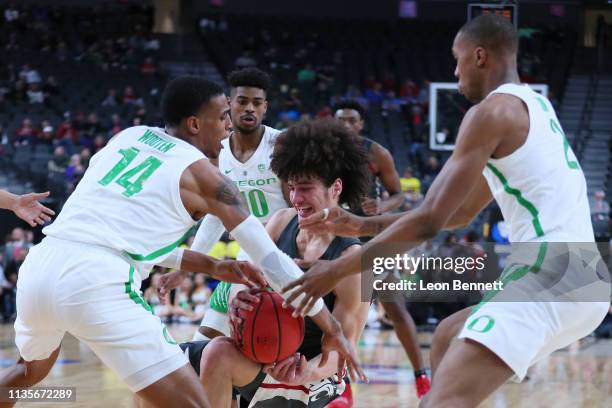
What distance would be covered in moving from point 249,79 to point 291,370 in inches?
102

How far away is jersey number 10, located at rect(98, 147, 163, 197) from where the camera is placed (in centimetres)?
396

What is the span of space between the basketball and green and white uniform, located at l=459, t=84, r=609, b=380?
92 centimetres

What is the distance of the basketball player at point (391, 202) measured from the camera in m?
6.63

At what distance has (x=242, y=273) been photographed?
4266 millimetres

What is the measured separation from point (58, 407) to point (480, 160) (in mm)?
4186

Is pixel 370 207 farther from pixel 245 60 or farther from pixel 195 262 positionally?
pixel 245 60

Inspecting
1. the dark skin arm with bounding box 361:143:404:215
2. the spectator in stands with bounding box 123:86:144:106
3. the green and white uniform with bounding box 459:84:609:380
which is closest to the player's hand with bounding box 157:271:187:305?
the green and white uniform with bounding box 459:84:609:380

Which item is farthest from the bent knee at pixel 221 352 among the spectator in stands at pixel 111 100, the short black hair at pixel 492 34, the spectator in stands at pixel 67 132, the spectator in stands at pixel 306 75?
the spectator in stands at pixel 306 75

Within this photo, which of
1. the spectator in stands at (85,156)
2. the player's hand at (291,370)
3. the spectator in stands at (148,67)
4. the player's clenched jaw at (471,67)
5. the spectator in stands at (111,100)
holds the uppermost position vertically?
the player's clenched jaw at (471,67)

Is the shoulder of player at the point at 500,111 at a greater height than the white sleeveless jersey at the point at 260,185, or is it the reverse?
the shoulder of player at the point at 500,111

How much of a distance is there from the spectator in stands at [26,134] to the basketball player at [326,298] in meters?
13.3

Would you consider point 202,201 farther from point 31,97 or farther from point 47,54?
point 47,54

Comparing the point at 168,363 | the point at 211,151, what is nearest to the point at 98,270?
the point at 168,363

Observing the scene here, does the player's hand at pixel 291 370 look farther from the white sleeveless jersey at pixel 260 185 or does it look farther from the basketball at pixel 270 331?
the white sleeveless jersey at pixel 260 185
